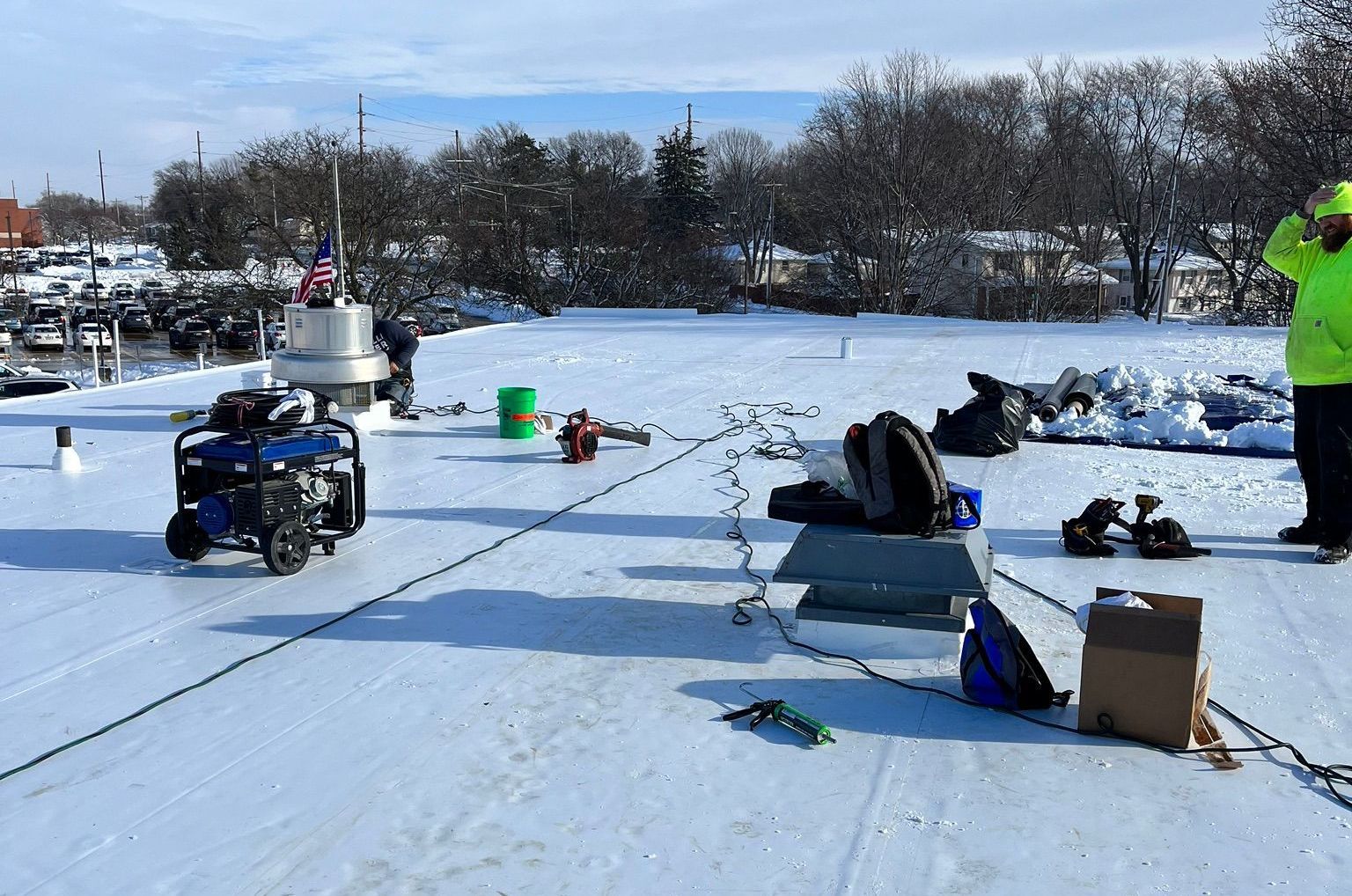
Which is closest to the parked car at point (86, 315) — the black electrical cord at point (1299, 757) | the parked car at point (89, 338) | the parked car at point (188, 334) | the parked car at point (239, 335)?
the parked car at point (89, 338)

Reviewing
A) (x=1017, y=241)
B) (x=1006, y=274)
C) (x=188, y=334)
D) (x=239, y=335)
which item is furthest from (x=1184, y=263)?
(x=188, y=334)

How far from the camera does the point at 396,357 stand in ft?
37.1

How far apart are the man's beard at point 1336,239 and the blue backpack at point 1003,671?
353cm

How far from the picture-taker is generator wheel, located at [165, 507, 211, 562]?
20.1 ft

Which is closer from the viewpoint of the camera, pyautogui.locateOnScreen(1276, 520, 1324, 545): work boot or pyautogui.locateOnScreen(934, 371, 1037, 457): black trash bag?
pyautogui.locateOnScreen(1276, 520, 1324, 545): work boot

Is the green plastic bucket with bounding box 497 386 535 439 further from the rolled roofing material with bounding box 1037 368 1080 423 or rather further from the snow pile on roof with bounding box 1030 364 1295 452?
the rolled roofing material with bounding box 1037 368 1080 423

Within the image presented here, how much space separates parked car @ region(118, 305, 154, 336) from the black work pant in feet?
176

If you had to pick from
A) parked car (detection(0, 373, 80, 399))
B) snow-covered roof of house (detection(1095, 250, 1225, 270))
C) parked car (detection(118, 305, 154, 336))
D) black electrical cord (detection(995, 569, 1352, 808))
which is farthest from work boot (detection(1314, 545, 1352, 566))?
snow-covered roof of house (detection(1095, 250, 1225, 270))

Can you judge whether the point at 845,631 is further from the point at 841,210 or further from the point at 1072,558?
the point at 841,210

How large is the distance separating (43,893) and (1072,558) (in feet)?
17.4

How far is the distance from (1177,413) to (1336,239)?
13.1 feet

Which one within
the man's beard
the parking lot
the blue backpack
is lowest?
the parking lot

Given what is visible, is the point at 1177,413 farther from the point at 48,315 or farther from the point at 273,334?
the point at 48,315

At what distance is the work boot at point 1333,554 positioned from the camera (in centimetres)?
613
